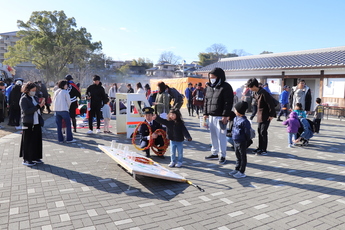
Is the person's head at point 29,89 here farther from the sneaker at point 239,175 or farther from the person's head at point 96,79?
the sneaker at point 239,175

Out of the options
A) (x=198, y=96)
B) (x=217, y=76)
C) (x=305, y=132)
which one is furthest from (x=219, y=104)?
(x=198, y=96)

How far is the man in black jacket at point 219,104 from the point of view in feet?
18.4

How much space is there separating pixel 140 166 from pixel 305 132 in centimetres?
542

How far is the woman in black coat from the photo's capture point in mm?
5535

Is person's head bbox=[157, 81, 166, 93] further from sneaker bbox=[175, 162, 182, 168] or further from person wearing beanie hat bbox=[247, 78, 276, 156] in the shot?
sneaker bbox=[175, 162, 182, 168]

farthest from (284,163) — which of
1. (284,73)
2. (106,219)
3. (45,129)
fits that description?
(284,73)

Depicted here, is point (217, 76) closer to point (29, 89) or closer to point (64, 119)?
point (29, 89)

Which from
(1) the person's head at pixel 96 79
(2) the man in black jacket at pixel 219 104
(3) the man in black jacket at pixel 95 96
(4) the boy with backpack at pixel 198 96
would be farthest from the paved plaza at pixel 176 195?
(4) the boy with backpack at pixel 198 96

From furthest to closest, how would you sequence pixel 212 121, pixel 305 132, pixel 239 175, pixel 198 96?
pixel 198 96
pixel 305 132
pixel 212 121
pixel 239 175

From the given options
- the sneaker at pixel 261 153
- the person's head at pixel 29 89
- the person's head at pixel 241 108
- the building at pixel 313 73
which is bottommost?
the sneaker at pixel 261 153

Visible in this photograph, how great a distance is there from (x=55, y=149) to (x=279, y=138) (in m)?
7.08

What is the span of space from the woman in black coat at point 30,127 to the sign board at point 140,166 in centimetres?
160

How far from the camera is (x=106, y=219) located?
133 inches

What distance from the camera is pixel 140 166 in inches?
184
